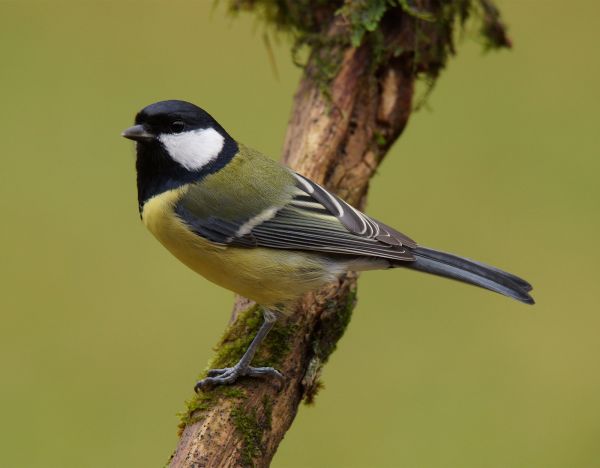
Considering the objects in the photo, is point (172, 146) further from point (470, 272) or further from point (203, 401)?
point (470, 272)

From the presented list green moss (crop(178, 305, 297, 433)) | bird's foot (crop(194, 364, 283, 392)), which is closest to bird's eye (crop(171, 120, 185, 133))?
green moss (crop(178, 305, 297, 433))

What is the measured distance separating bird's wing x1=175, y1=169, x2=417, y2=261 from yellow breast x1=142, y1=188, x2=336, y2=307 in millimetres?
29

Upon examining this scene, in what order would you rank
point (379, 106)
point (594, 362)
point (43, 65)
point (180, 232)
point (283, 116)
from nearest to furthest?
point (180, 232)
point (379, 106)
point (594, 362)
point (283, 116)
point (43, 65)

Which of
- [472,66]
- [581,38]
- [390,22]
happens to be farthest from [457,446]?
[581,38]

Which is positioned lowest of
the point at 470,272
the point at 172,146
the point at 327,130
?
the point at 172,146

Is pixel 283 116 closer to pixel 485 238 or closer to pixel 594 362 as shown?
pixel 485 238

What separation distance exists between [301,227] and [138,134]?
608mm

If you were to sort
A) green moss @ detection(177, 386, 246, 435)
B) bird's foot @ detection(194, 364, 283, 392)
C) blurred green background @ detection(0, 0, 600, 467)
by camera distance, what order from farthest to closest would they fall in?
blurred green background @ detection(0, 0, 600, 467) < bird's foot @ detection(194, 364, 283, 392) < green moss @ detection(177, 386, 246, 435)

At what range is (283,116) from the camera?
5781 mm

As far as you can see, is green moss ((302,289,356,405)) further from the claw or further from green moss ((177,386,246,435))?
green moss ((177,386,246,435))

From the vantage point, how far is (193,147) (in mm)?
2752

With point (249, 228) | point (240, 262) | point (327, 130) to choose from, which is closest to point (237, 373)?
point (240, 262)

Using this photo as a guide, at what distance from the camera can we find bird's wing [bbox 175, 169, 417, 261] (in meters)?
2.68

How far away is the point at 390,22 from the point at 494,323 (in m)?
2.08
